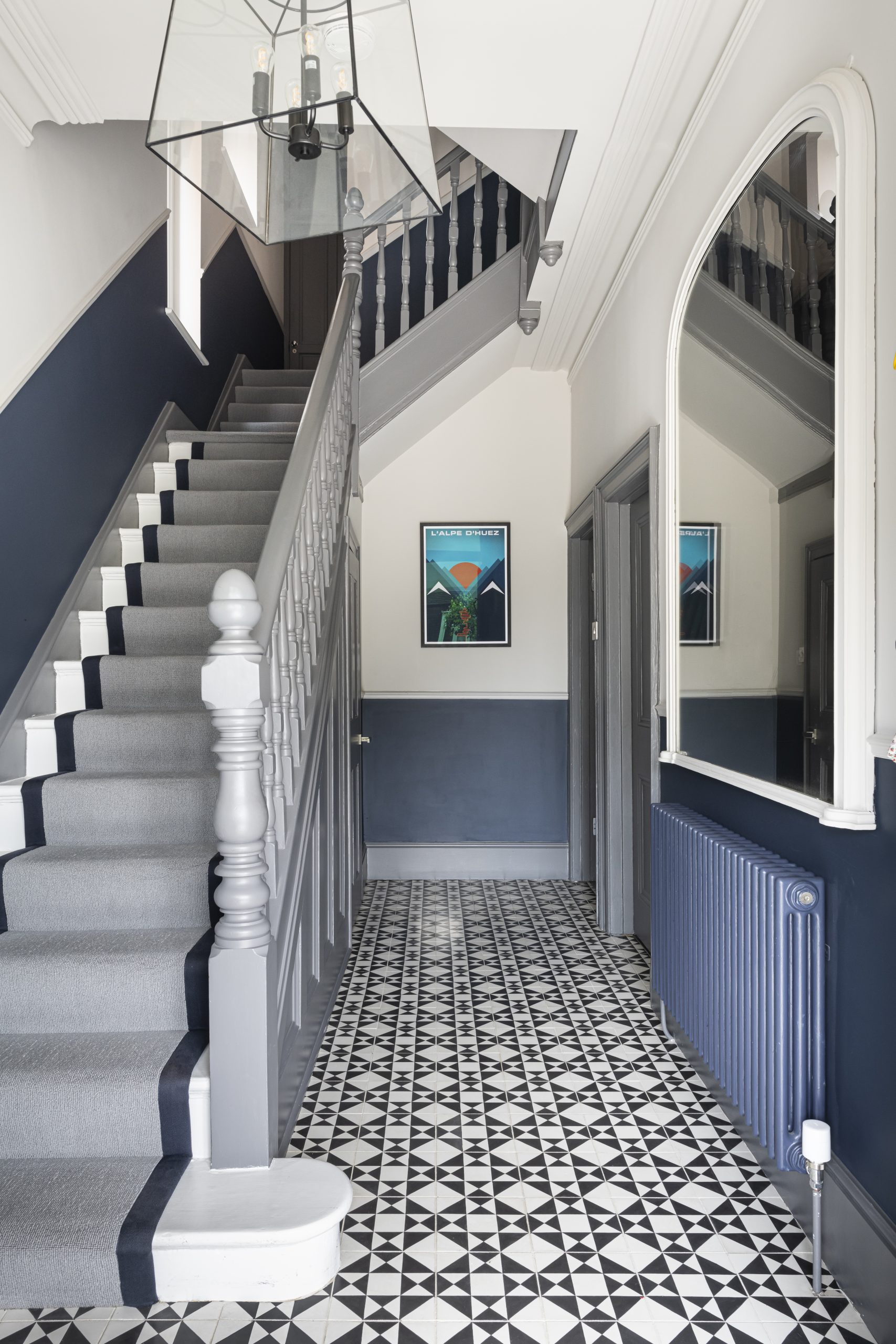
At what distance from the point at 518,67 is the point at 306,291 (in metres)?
5.95

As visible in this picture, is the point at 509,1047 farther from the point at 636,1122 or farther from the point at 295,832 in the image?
the point at 295,832

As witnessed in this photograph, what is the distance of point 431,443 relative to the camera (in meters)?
5.70

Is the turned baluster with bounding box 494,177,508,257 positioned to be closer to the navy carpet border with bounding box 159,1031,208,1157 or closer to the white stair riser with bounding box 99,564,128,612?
the white stair riser with bounding box 99,564,128,612

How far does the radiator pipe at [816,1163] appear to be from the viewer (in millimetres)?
1878

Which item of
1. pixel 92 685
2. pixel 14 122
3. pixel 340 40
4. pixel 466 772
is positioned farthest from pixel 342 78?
pixel 466 772

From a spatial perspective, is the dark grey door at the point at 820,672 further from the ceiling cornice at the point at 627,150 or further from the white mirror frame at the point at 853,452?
the ceiling cornice at the point at 627,150

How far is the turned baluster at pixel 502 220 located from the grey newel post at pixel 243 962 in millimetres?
3901

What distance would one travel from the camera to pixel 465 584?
18.8 ft

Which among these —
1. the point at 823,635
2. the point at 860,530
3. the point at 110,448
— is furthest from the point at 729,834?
the point at 110,448

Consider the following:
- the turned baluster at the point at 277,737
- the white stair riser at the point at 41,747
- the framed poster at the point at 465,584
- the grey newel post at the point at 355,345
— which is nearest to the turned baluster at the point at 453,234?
the grey newel post at the point at 355,345

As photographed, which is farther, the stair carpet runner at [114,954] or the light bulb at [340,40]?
the stair carpet runner at [114,954]

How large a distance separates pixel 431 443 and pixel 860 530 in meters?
4.22

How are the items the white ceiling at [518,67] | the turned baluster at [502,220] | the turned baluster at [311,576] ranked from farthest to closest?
the turned baluster at [502,220], the turned baluster at [311,576], the white ceiling at [518,67]

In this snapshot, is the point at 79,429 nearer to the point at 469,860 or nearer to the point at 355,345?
the point at 355,345
